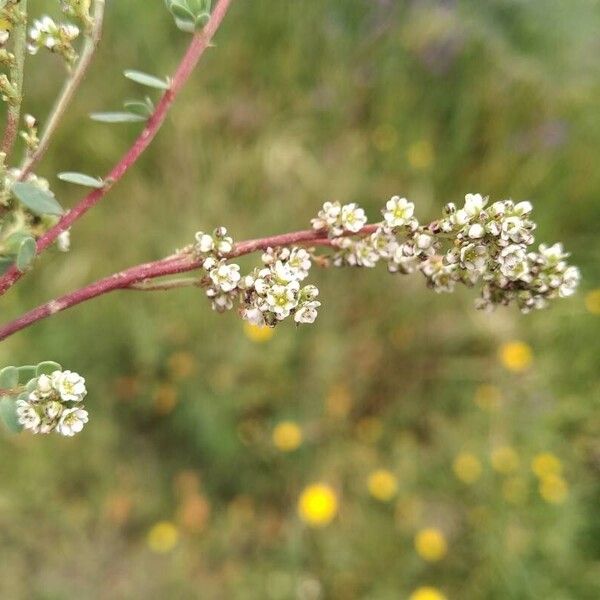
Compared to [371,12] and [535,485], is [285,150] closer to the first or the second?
[371,12]

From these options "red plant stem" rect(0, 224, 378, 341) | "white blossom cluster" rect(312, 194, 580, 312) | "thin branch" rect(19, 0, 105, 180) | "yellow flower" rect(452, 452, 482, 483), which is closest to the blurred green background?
"yellow flower" rect(452, 452, 482, 483)

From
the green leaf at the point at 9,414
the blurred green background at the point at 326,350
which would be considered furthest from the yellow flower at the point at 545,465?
the green leaf at the point at 9,414

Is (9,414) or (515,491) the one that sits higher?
(515,491)

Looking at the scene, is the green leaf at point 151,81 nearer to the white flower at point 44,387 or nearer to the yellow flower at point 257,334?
the white flower at point 44,387

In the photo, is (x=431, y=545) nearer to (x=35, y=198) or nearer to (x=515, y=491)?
(x=515, y=491)

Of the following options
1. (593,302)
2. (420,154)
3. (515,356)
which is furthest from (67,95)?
(420,154)

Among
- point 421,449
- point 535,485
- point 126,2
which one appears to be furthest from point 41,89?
point 535,485
